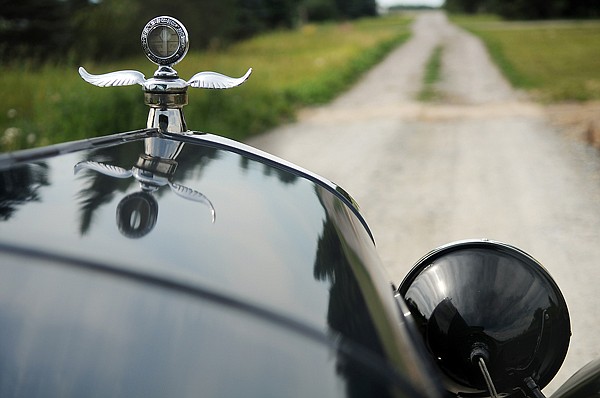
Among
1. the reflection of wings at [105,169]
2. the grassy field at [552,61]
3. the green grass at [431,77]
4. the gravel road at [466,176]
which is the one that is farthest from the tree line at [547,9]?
the reflection of wings at [105,169]

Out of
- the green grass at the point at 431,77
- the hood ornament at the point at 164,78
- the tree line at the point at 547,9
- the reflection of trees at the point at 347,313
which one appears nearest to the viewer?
the reflection of trees at the point at 347,313

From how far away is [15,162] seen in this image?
1260mm

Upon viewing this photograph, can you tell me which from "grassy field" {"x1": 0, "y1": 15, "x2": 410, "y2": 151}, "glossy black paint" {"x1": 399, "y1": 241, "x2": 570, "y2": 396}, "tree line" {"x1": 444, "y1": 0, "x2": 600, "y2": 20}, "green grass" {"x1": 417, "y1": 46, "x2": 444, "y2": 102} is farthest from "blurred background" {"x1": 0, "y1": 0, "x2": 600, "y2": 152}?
"tree line" {"x1": 444, "y1": 0, "x2": 600, "y2": 20}

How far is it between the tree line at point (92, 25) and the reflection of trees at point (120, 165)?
9539 mm

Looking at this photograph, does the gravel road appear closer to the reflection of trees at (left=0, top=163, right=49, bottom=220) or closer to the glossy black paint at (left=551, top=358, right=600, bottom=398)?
the glossy black paint at (left=551, top=358, right=600, bottom=398)

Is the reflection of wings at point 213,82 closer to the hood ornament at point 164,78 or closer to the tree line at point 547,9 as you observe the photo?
the hood ornament at point 164,78

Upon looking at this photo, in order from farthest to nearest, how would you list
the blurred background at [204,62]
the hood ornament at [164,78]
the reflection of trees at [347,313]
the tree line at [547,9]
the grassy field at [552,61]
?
the tree line at [547,9] → the grassy field at [552,61] → the blurred background at [204,62] → the hood ornament at [164,78] → the reflection of trees at [347,313]

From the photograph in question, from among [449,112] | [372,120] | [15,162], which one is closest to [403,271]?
[15,162]

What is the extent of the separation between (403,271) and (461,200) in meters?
2.09

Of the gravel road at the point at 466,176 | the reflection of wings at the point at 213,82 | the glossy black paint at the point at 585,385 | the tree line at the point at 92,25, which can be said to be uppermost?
the tree line at the point at 92,25

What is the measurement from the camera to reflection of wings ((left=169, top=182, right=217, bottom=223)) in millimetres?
1264

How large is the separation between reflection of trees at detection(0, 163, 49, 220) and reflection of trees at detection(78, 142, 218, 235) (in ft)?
0.24

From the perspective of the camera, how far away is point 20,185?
1208mm

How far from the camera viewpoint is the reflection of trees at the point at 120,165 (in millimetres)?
1179
